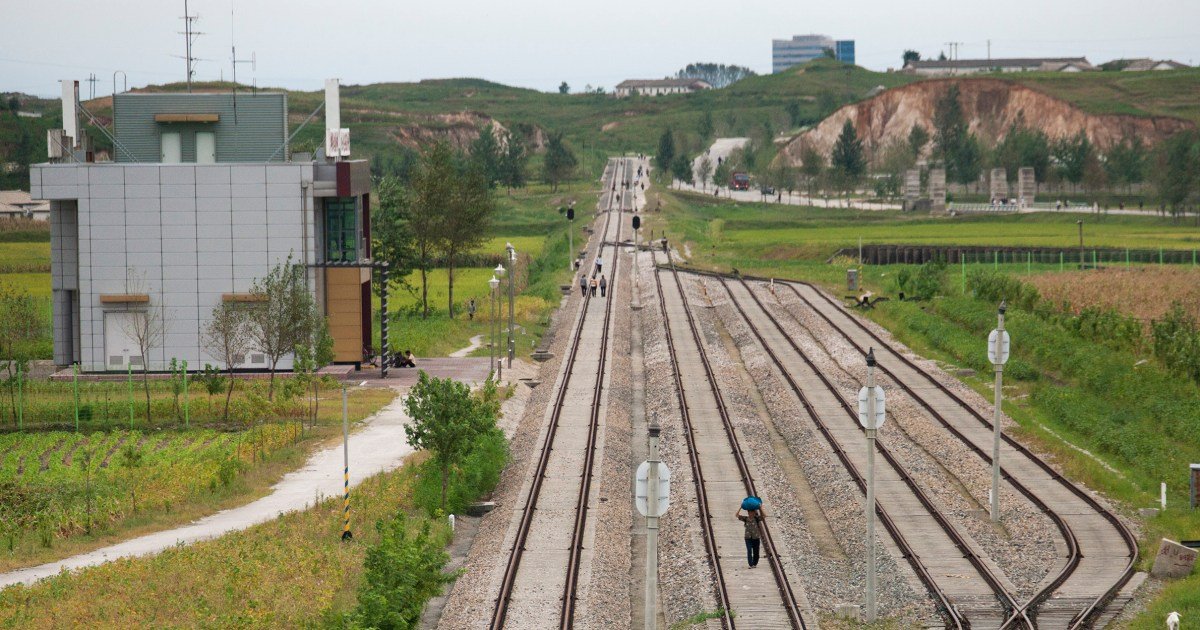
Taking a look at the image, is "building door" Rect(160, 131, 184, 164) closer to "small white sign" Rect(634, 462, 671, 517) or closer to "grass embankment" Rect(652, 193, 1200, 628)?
"grass embankment" Rect(652, 193, 1200, 628)

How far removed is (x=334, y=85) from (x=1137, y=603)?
136 feet

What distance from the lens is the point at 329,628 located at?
853 inches

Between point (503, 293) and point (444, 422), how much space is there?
4297 cm

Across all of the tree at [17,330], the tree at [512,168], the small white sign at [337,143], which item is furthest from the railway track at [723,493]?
the tree at [512,168]

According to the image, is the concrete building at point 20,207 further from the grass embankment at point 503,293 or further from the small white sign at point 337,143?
the small white sign at point 337,143

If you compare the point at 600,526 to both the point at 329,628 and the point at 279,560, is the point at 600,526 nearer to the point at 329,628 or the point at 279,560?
the point at 279,560

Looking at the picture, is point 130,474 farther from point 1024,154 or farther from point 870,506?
point 1024,154

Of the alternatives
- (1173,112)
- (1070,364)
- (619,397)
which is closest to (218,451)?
(619,397)

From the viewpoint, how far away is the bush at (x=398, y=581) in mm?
21469

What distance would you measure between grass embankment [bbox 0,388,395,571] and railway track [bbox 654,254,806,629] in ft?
36.0

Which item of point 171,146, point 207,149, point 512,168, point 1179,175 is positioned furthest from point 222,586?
point 512,168

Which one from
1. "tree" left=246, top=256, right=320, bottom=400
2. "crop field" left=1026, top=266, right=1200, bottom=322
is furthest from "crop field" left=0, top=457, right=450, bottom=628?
"crop field" left=1026, top=266, right=1200, bottom=322

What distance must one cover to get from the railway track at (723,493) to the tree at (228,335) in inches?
612

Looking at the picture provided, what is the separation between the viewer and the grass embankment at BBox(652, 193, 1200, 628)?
33031mm
